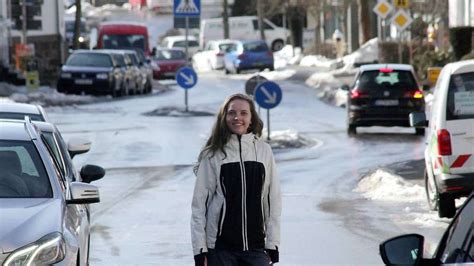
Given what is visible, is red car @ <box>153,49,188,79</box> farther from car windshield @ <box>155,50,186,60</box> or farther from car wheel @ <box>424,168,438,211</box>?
car wheel @ <box>424,168,438,211</box>

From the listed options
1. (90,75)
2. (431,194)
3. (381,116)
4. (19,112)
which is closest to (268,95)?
(381,116)

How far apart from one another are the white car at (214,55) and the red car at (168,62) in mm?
3090

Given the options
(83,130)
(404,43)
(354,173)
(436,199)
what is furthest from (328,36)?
(436,199)

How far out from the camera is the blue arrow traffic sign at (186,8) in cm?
3576

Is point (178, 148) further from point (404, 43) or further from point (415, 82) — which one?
point (404, 43)

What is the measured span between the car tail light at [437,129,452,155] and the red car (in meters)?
47.3

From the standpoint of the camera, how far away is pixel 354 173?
840 inches

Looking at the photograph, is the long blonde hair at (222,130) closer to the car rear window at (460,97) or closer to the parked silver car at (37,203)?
the parked silver car at (37,203)

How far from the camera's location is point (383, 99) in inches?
1128

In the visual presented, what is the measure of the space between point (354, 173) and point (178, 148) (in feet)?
17.5

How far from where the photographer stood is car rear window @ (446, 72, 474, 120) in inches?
589

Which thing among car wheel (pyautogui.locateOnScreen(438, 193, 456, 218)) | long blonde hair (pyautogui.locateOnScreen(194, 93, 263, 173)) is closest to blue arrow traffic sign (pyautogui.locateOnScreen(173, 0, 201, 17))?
car wheel (pyautogui.locateOnScreen(438, 193, 456, 218))

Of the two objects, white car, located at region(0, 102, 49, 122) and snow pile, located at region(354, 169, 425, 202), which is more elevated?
white car, located at region(0, 102, 49, 122)

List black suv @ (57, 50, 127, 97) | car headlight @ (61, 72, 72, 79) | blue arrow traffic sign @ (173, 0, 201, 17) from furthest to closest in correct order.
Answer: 1. car headlight @ (61, 72, 72, 79)
2. black suv @ (57, 50, 127, 97)
3. blue arrow traffic sign @ (173, 0, 201, 17)
